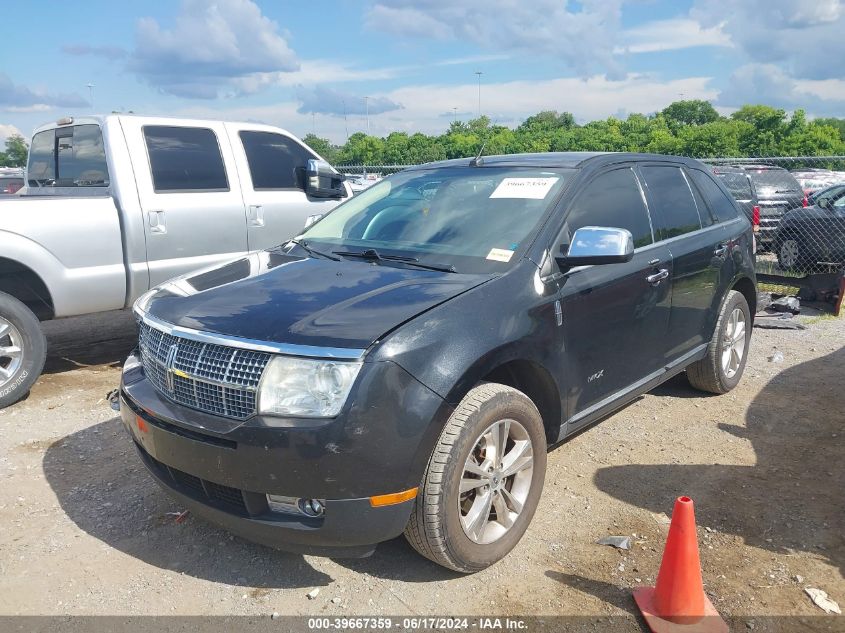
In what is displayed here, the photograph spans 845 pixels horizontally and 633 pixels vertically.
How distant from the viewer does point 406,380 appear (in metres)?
2.67

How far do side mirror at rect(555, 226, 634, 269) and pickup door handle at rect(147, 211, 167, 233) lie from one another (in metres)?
3.74

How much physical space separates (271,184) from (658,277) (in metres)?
3.97

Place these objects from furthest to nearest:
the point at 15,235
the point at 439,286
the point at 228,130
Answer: the point at 228,130
the point at 15,235
the point at 439,286

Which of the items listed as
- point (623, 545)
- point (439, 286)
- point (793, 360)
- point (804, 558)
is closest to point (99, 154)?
point (439, 286)

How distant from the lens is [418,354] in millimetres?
2721

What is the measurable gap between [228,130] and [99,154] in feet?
3.84

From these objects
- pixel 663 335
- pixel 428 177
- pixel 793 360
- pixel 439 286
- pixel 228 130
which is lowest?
pixel 793 360

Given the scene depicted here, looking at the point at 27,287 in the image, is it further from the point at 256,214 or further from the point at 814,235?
the point at 814,235

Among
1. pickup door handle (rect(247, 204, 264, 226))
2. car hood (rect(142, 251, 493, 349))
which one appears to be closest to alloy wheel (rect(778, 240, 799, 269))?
pickup door handle (rect(247, 204, 264, 226))

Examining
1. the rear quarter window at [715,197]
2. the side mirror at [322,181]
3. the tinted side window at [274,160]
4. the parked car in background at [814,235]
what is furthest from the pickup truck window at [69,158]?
the parked car in background at [814,235]

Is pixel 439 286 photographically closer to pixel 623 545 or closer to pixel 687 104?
pixel 623 545

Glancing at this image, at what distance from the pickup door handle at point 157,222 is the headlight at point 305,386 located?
3592 millimetres

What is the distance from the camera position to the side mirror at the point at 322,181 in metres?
6.74

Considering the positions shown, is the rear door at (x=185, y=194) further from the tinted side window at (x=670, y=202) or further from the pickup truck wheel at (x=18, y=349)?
the tinted side window at (x=670, y=202)
